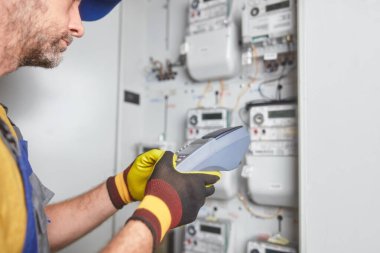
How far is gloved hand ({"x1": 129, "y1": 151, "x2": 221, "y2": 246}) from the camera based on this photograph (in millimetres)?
674

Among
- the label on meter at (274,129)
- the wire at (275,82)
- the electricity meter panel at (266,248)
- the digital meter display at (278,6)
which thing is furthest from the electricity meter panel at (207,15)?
the electricity meter panel at (266,248)

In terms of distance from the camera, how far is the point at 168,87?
6.79 feet

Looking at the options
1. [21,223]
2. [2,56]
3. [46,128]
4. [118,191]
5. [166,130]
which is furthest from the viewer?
[166,130]

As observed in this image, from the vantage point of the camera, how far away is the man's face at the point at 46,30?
2.40ft

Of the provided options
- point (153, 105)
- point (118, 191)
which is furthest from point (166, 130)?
point (118, 191)

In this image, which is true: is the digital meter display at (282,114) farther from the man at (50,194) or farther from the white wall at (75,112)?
the white wall at (75,112)

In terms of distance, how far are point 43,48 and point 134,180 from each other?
48 cm

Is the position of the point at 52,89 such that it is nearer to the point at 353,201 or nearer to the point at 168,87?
the point at 168,87

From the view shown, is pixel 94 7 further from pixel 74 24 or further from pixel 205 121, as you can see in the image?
pixel 205 121

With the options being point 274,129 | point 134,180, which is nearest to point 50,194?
point 134,180

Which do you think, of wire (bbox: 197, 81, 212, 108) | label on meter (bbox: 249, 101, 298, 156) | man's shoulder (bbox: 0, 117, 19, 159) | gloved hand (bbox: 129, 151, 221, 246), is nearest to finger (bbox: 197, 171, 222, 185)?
gloved hand (bbox: 129, 151, 221, 246)

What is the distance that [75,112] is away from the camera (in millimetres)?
1577

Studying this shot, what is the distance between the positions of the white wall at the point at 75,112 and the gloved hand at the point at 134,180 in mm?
605

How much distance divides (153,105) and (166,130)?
0.23 metres
